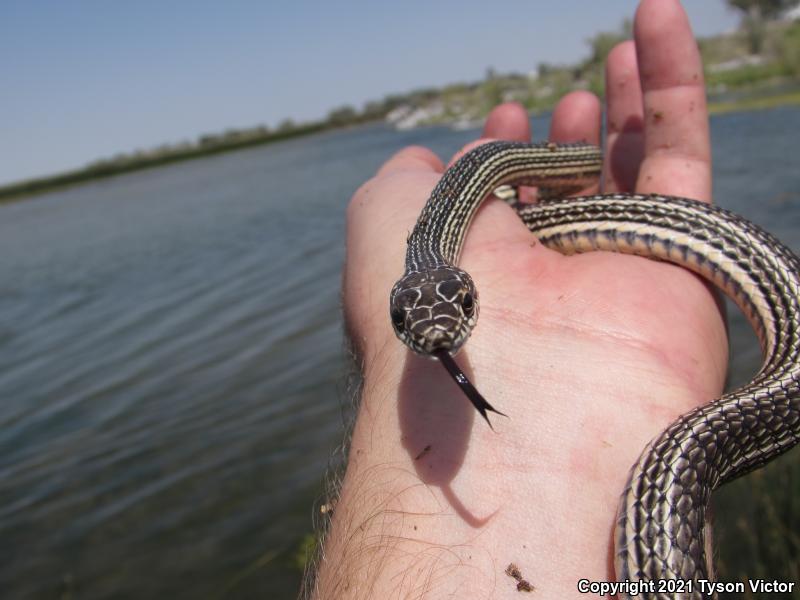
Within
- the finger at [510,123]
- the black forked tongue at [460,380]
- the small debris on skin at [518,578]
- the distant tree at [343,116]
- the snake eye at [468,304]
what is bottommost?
the distant tree at [343,116]

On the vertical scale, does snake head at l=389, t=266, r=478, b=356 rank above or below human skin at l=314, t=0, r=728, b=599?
above

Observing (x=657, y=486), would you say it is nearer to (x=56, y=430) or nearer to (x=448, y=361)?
(x=448, y=361)

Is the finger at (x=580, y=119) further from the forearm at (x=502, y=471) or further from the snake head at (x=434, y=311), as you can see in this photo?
the snake head at (x=434, y=311)

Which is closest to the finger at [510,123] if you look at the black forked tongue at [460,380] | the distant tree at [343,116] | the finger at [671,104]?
the finger at [671,104]

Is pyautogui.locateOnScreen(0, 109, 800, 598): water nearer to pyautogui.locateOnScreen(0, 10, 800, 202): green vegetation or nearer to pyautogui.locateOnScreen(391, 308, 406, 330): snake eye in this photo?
pyautogui.locateOnScreen(391, 308, 406, 330): snake eye

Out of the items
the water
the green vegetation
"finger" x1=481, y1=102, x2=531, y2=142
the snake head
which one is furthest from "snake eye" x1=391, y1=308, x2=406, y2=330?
the green vegetation

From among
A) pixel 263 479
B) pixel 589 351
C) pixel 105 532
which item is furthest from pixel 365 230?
pixel 105 532

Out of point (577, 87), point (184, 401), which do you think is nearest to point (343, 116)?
point (577, 87)

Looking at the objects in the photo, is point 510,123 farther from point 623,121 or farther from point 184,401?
point 184,401
